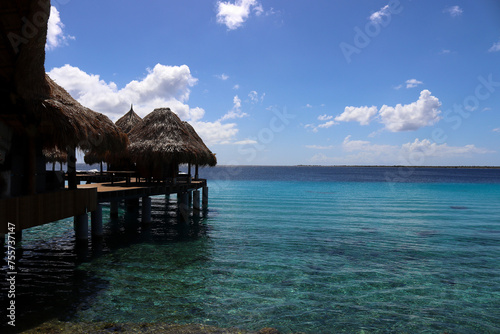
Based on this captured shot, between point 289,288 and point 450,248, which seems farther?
point 450,248

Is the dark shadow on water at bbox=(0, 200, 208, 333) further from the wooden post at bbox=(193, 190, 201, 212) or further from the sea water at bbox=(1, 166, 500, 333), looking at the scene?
the wooden post at bbox=(193, 190, 201, 212)

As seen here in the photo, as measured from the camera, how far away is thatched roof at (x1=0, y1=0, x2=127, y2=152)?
5.08 m

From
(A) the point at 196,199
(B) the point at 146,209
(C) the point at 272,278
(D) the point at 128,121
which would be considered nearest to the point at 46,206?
(C) the point at 272,278

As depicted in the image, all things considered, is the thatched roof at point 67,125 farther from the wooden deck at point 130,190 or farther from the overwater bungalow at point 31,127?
the wooden deck at point 130,190

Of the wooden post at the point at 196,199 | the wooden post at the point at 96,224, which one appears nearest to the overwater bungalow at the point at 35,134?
the wooden post at the point at 96,224

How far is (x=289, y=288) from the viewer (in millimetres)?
7445

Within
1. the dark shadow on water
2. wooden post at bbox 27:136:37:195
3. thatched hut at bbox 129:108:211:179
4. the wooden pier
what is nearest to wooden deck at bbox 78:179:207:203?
the wooden pier

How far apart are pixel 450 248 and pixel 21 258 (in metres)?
15.1

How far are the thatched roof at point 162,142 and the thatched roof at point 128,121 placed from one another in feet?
10.4

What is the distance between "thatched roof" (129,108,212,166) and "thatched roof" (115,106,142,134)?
10.4 ft

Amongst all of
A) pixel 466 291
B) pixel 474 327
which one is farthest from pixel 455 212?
pixel 474 327

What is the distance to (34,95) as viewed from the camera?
755 cm

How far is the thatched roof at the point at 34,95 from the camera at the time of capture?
5.08 meters

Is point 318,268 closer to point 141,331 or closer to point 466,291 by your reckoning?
point 466,291
